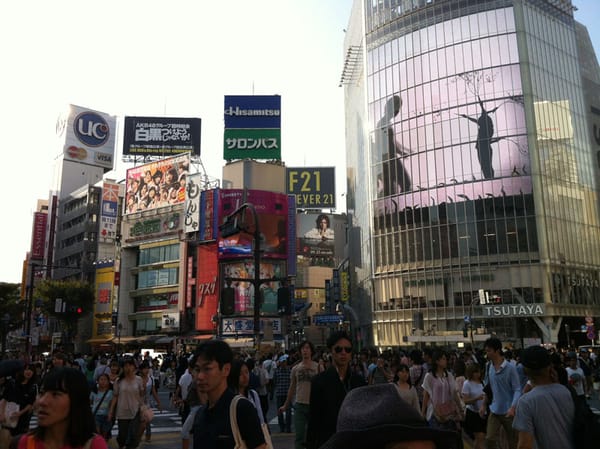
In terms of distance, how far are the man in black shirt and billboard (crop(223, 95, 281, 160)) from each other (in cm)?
6960

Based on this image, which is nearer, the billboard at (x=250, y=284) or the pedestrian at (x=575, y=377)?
the pedestrian at (x=575, y=377)

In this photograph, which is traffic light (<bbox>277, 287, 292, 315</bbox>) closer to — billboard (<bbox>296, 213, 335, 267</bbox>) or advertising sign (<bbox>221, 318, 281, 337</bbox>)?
advertising sign (<bbox>221, 318, 281, 337</bbox>)

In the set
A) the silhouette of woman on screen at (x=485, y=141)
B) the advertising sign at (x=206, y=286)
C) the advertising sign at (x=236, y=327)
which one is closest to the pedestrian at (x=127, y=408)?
the silhouette of woman on screen at (x=485, y=141)

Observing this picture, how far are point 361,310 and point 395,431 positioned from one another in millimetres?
66592

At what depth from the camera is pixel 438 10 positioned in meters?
56.9

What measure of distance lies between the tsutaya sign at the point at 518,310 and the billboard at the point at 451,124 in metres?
10.5

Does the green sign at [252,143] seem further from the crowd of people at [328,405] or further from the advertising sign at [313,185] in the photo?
the crowd of people at [328,405]

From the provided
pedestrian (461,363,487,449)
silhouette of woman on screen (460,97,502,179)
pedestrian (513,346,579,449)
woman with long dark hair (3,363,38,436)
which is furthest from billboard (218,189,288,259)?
pedestrian (513,346,579,449)

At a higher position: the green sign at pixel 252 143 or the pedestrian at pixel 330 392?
the green sign at pixel 252 143

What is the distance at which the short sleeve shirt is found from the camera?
379 centimetres

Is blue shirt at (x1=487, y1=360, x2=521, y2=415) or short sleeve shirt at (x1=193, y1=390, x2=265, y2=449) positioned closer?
short sleeve shirt at (x1=193, y1=390, x2=265, y2=449)

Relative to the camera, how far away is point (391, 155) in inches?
2313

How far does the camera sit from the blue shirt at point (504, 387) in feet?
25.3

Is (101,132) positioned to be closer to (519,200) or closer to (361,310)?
(361,310)
